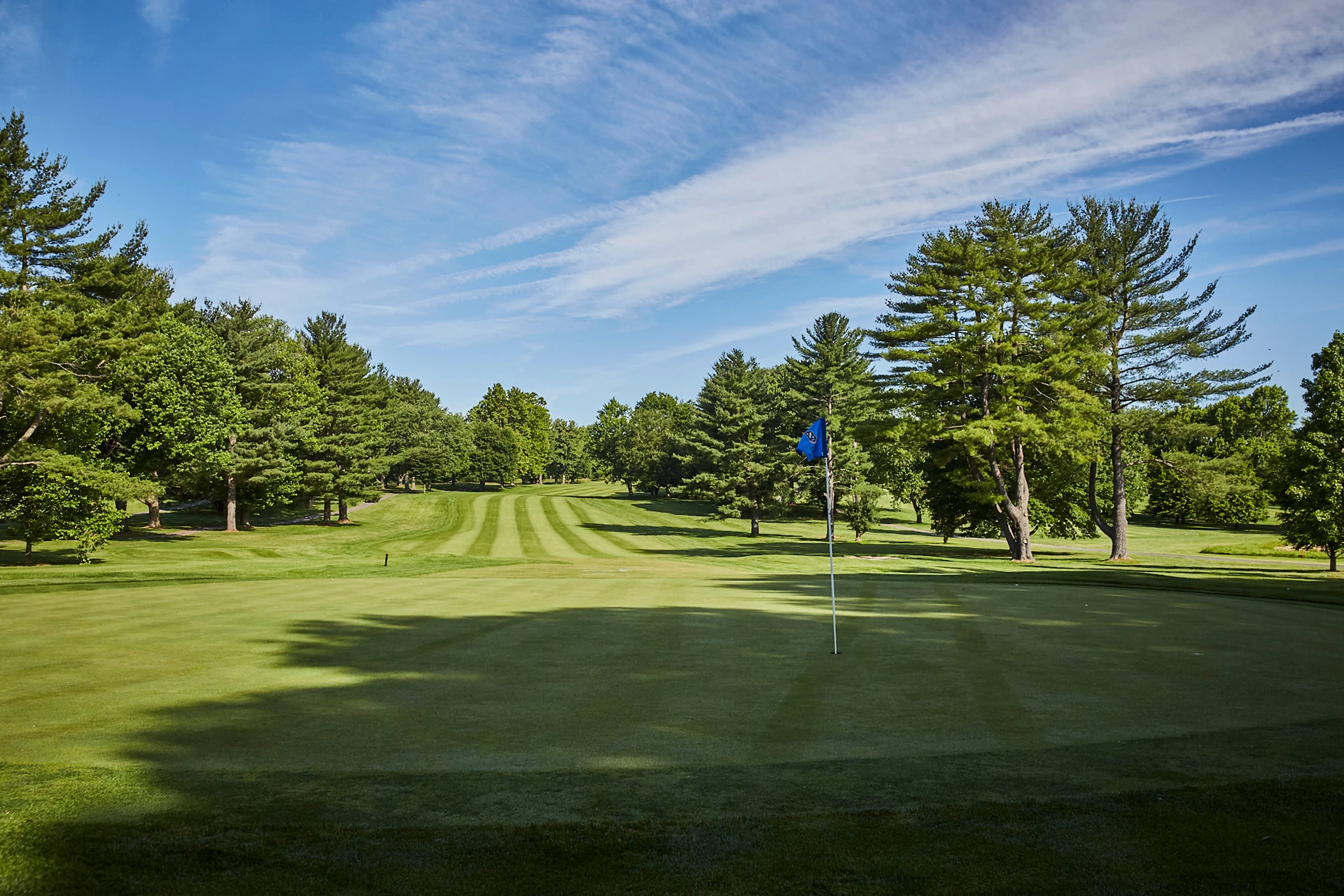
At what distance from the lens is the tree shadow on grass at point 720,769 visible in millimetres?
4625

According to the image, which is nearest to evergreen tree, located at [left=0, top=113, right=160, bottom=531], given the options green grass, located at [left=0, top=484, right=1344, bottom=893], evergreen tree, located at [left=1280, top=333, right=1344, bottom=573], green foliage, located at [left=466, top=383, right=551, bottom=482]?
green grass, located at [left=0, top=484, right=1344, bottom=893]

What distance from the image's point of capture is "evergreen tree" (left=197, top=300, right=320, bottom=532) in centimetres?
4881

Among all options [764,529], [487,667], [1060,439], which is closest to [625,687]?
[487,667]

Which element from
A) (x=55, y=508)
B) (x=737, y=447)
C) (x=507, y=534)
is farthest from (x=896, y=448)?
(x=55, y=508)

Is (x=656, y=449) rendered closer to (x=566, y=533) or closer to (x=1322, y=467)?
(x=566, y=533)

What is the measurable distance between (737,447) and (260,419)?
3344cm

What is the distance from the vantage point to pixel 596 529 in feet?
204

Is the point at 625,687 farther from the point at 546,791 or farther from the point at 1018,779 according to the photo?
the point at 1018,779

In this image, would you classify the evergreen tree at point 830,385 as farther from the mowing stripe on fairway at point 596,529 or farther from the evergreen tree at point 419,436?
the evergreen tree at point 419,436

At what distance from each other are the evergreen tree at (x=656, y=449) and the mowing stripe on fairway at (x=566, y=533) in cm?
1600

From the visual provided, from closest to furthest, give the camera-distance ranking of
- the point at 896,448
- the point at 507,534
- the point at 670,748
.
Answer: the point at 670,748 < the point at 896,448 < the point at 507,534

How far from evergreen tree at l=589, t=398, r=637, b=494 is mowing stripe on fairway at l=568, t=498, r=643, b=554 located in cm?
2012

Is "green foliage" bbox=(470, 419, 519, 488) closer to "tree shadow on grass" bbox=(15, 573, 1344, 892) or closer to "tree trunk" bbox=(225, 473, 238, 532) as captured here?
"tree trunk" bbox=(225, 473, 238, 532)

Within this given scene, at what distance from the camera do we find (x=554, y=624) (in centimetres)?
1338
